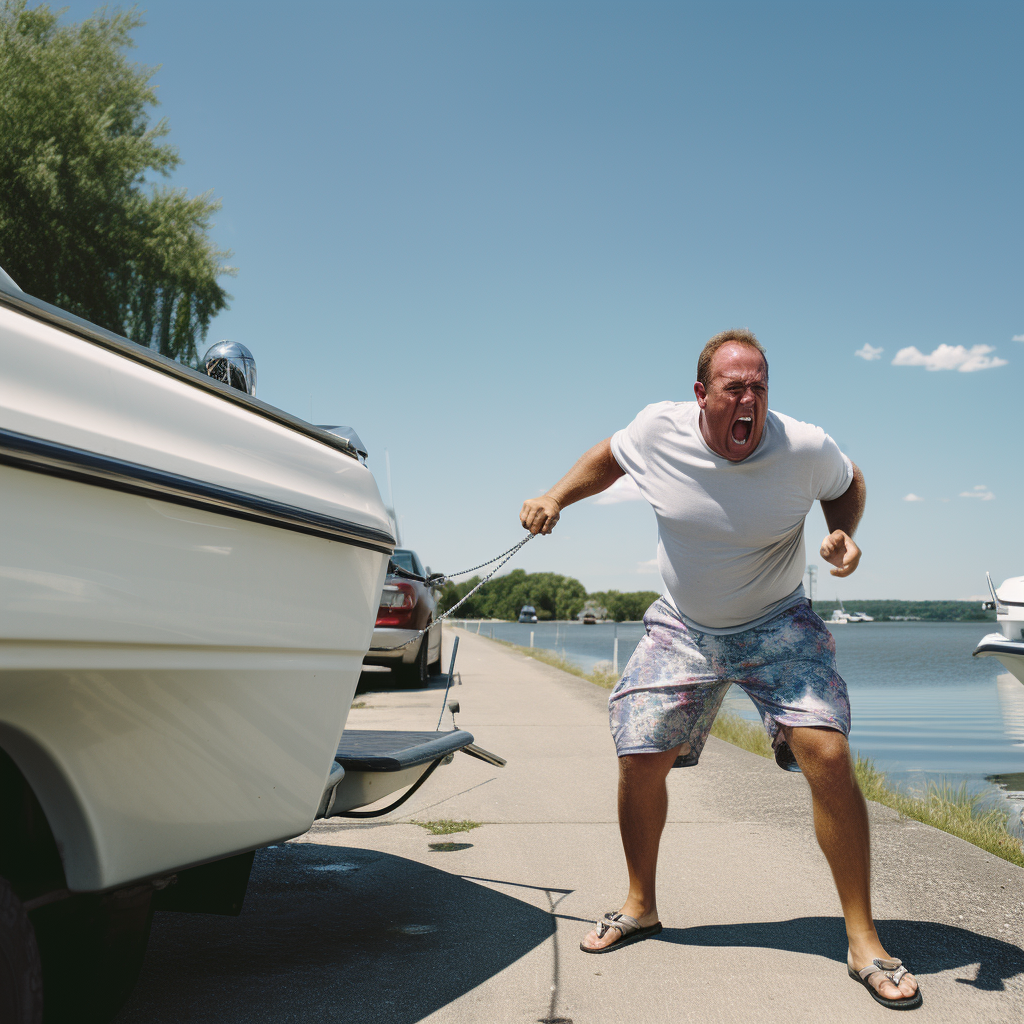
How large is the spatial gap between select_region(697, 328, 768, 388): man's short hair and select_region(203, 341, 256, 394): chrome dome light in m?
1.56

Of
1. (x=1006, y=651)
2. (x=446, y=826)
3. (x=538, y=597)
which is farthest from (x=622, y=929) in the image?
(x=538, y=597)

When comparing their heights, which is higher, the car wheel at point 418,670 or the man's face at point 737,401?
the man's face at point 737,401

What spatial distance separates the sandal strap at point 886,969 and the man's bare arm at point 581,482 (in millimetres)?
1526

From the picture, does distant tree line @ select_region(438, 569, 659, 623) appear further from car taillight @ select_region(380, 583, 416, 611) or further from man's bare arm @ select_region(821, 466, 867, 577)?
man's bare arm @ select_region(821, 466, 867, 577)

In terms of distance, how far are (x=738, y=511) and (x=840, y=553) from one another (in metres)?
0.32

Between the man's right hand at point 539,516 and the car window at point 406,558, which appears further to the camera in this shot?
the car window at point 406,558

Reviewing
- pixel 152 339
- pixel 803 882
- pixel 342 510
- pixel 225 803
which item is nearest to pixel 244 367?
pixel 342 510

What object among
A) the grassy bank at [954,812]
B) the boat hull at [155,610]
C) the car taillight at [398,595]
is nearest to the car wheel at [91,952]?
the boat hull at [155,610]

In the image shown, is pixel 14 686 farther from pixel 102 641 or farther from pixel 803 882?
pixel 803 882

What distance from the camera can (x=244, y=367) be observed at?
131 inches

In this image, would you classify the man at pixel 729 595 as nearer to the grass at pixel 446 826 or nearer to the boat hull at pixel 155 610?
the boat hull at pixel 155 610

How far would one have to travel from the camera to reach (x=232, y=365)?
3.29 m

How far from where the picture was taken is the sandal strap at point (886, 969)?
246 cm

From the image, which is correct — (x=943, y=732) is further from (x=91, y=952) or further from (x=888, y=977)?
(x=91, y=952)
